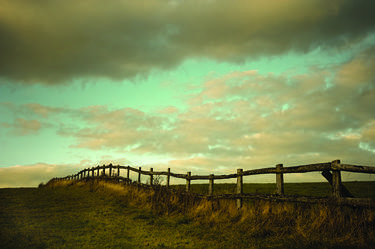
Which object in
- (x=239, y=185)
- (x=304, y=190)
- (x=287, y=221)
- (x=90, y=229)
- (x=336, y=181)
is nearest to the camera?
(x=336, y=181)

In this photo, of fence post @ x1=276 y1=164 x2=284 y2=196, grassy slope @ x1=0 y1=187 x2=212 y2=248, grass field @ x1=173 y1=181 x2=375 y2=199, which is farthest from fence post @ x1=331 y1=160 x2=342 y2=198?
grass field @ x1=173 y1=181 x2=375 y2=199

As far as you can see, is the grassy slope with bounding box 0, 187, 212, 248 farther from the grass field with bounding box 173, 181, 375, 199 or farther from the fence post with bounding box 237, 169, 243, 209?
the grass field with bounding box 173, 181, 375, 199

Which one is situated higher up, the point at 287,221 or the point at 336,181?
the point at 336,181

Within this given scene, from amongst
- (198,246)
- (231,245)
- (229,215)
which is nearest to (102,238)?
(198,246)

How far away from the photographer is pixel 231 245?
6086mm

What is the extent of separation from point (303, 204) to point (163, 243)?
3.82 m

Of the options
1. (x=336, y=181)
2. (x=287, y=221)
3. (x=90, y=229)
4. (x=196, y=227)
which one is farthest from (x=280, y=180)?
(x=90, y=229)

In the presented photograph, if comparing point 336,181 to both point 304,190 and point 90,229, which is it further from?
point 304,190

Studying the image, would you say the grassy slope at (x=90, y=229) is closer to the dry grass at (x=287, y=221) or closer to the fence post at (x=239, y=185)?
the dry grass at (x=287, y=221)

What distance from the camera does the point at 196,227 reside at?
26.9ft

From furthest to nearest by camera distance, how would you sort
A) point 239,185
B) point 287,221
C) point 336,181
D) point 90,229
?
point 239,185 < point 90,229 < point 287,221 < point 336,181

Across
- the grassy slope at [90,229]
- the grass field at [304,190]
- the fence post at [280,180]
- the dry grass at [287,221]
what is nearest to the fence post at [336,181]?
the dry grass at [287,221]

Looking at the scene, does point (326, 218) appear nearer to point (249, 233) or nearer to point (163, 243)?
point (249, 233)

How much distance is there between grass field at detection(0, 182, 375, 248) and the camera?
586 centimetres
